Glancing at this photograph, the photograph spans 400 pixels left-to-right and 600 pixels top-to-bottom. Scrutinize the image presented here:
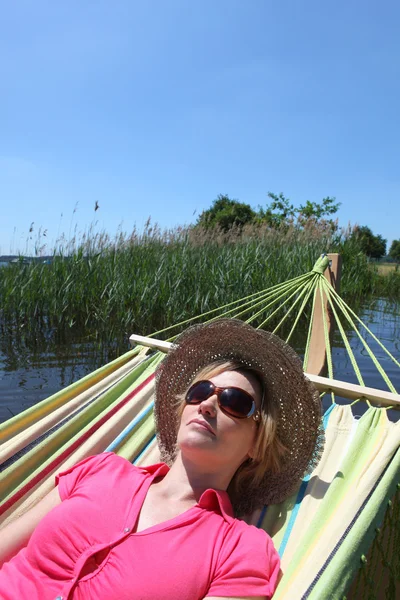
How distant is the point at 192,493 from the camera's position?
1.39 m

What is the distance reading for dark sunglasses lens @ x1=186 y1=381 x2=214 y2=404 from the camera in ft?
4.80

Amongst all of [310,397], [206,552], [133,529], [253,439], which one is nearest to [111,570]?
[133,529]

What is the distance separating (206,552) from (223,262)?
6.30m

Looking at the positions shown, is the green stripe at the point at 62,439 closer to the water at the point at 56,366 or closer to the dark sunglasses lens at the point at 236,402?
the dark sunglasses lens at the point at 236,402

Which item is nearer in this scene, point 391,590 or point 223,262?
point 391,590

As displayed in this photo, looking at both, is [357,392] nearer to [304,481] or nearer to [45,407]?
[304,481]

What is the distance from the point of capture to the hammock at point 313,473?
1.20 meters

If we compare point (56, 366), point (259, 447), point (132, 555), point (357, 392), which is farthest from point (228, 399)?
point (56, 366)

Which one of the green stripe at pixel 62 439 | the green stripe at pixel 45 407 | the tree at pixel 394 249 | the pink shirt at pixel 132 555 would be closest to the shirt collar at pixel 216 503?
the pink shirt at pixel 132 555

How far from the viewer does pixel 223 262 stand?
740 centimetres

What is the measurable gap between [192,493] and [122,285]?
4.98 metres

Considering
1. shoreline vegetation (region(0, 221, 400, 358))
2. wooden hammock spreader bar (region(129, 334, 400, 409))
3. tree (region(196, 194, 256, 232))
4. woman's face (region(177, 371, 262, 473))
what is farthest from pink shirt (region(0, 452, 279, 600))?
tree (region(196, 194, 256, 232))

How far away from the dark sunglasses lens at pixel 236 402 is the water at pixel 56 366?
9.18 ft

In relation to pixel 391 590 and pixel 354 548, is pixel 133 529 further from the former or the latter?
pixel 391 590
